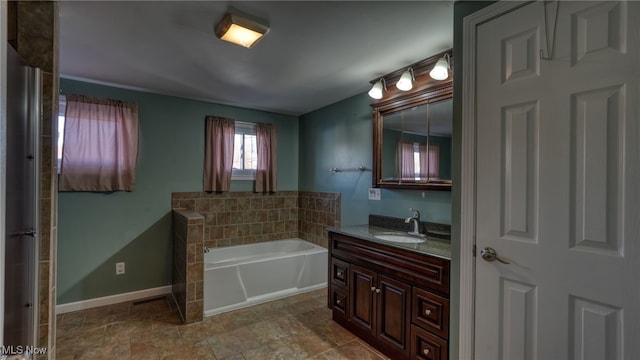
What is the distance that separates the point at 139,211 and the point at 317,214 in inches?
81.2

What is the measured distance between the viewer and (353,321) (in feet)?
7.79

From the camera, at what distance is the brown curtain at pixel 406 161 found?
8.48 ft

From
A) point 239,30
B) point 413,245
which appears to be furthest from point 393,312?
point 239,30

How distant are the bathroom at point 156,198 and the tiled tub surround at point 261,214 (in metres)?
0.12

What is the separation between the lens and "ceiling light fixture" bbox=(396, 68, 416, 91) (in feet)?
7.77

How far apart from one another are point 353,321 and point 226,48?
2350mm

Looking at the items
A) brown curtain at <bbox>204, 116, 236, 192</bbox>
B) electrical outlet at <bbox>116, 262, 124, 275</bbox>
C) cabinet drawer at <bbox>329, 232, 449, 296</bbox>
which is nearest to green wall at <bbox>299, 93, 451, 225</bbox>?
cabinet drawer at <bbox>329, 232, 449, 296</bbox>

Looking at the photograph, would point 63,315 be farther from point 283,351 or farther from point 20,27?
point 20,27

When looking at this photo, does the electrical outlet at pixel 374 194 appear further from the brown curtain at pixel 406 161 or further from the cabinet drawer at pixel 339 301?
the cabinet drawer at pixel 339 301

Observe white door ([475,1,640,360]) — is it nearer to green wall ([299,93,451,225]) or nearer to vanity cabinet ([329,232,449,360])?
vanity cabinet ([329,232,449,360])

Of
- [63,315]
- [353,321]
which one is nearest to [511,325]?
[353,321]

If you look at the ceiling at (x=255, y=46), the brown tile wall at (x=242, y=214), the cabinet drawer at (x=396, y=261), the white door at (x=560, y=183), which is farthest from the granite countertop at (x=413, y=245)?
the brown tile wall at (x=242, y=214)

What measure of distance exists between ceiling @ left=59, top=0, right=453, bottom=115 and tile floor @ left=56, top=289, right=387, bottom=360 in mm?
2247

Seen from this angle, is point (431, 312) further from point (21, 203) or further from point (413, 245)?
point (21, 203)
